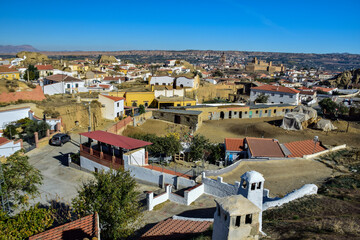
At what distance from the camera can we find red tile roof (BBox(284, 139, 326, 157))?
22.3 meters

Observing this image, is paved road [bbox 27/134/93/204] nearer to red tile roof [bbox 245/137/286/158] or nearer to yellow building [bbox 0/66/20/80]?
red tile roof [bbox 245/137/286/158]

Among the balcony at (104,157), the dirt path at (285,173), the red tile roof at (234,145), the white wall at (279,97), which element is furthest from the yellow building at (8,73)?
the dirt path at (285,173)

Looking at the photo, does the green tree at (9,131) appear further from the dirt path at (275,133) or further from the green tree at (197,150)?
the dirt path at (275,133)

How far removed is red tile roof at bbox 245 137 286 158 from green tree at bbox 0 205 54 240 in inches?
588

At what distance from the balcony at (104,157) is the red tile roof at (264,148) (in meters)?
9.95

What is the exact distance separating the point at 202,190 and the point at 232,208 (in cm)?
953

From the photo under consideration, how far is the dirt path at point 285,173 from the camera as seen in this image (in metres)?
16.7

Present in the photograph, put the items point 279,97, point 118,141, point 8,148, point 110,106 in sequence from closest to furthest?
point 118,141 < point 8,148 < point 110,106 < point 279,97

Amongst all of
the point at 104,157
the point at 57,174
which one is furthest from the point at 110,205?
the point at 57,174

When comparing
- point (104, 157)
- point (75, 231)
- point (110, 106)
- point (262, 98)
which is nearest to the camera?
point (75, 231)

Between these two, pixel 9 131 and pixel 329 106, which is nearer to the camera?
pixel 9 131

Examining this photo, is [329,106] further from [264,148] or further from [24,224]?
[24,224]

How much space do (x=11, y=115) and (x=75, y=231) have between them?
21.9 metres

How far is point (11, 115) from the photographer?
2683 cm
